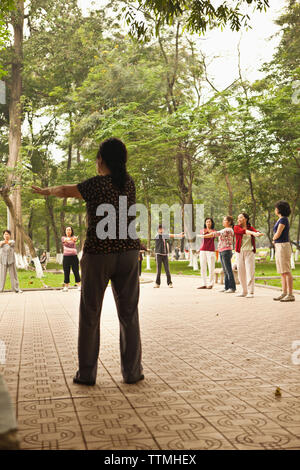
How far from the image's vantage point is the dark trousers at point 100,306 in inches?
186

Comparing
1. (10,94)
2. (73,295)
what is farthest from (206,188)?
(73,295)

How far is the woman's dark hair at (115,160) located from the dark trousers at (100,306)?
2.16 feet

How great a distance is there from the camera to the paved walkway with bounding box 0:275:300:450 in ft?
11.1

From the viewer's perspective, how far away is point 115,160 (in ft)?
16.0

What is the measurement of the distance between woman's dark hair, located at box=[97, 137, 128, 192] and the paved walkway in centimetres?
184

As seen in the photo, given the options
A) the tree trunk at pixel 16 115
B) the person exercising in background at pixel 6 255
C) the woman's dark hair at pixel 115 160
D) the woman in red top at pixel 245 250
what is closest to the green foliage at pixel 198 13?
the woman's dark hair at pixel 115 160

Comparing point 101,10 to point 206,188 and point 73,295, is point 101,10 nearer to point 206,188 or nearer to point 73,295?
point 73,295

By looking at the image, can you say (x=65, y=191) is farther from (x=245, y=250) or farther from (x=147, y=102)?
(x=147, y=102)

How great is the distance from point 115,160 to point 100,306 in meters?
1.33


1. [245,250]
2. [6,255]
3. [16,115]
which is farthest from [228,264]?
[16,115]

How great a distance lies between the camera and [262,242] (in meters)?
115

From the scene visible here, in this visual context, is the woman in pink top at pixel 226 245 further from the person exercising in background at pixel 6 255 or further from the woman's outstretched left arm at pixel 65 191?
the woman's outstretched left arm at pixel 65 191

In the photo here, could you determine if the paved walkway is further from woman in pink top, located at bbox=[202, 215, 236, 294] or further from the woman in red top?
woman in pink top, located at bbox=[202, 215, 236, 294]
